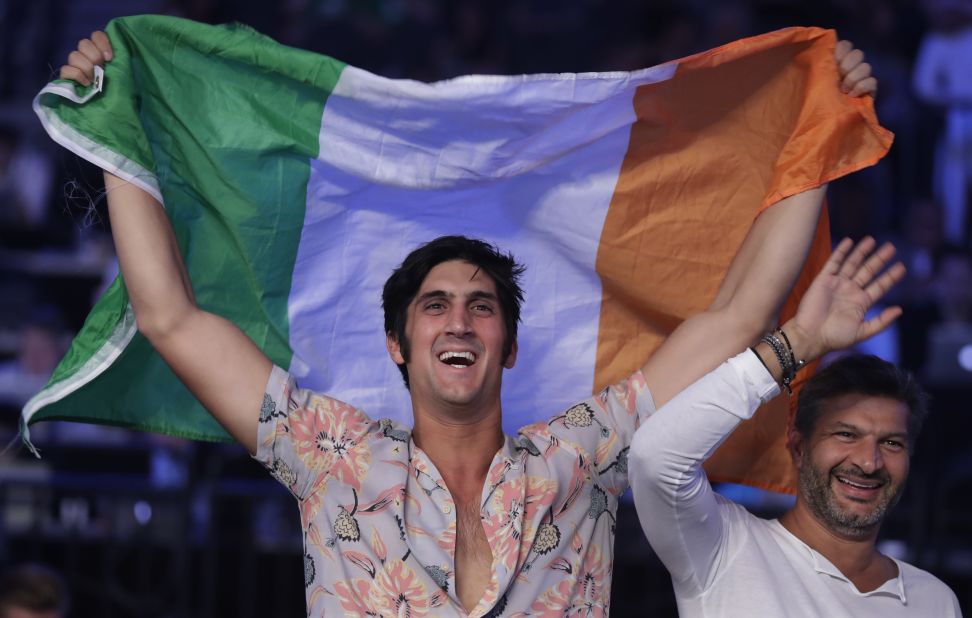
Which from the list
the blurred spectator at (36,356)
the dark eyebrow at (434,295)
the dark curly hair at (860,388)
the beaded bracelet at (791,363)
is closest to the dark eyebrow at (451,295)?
the dark eyebrow at (434,295)

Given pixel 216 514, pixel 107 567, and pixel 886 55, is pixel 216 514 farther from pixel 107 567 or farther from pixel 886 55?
pixel 886 55

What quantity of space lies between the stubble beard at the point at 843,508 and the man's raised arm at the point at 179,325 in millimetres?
1230

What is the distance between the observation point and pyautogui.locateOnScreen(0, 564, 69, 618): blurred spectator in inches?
143

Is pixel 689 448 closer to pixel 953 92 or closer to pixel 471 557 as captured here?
pixel 471 557

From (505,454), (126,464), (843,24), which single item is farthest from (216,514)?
(843,24)

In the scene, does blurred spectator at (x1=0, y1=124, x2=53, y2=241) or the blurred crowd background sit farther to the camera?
blurred spectator at (x1=0, y1=124, x2=53, y2=241)

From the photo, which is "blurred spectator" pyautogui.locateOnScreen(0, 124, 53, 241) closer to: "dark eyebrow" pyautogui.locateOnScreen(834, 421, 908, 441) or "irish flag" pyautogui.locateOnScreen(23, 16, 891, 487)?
"irish flag" pyautogui.locateOnScreen(23, 16, 891, 487)

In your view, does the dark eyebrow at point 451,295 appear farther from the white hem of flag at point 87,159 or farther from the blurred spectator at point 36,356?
the blurred spectator at point 36,356

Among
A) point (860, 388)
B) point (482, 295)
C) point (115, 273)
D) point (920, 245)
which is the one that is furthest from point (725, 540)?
point (920, 245)

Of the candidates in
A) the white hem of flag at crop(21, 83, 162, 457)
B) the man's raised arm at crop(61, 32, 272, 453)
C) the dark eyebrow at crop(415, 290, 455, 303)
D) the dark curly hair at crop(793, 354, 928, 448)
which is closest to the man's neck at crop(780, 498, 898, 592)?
→ the dark curly hair at crop(793, 354, 928, 448)

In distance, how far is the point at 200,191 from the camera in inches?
131

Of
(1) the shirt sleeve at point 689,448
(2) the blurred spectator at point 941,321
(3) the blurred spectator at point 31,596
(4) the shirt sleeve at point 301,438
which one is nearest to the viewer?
(1) the shirt sleeve at point 689,448

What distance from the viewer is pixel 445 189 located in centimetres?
340

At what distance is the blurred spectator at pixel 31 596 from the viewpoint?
3.64m
